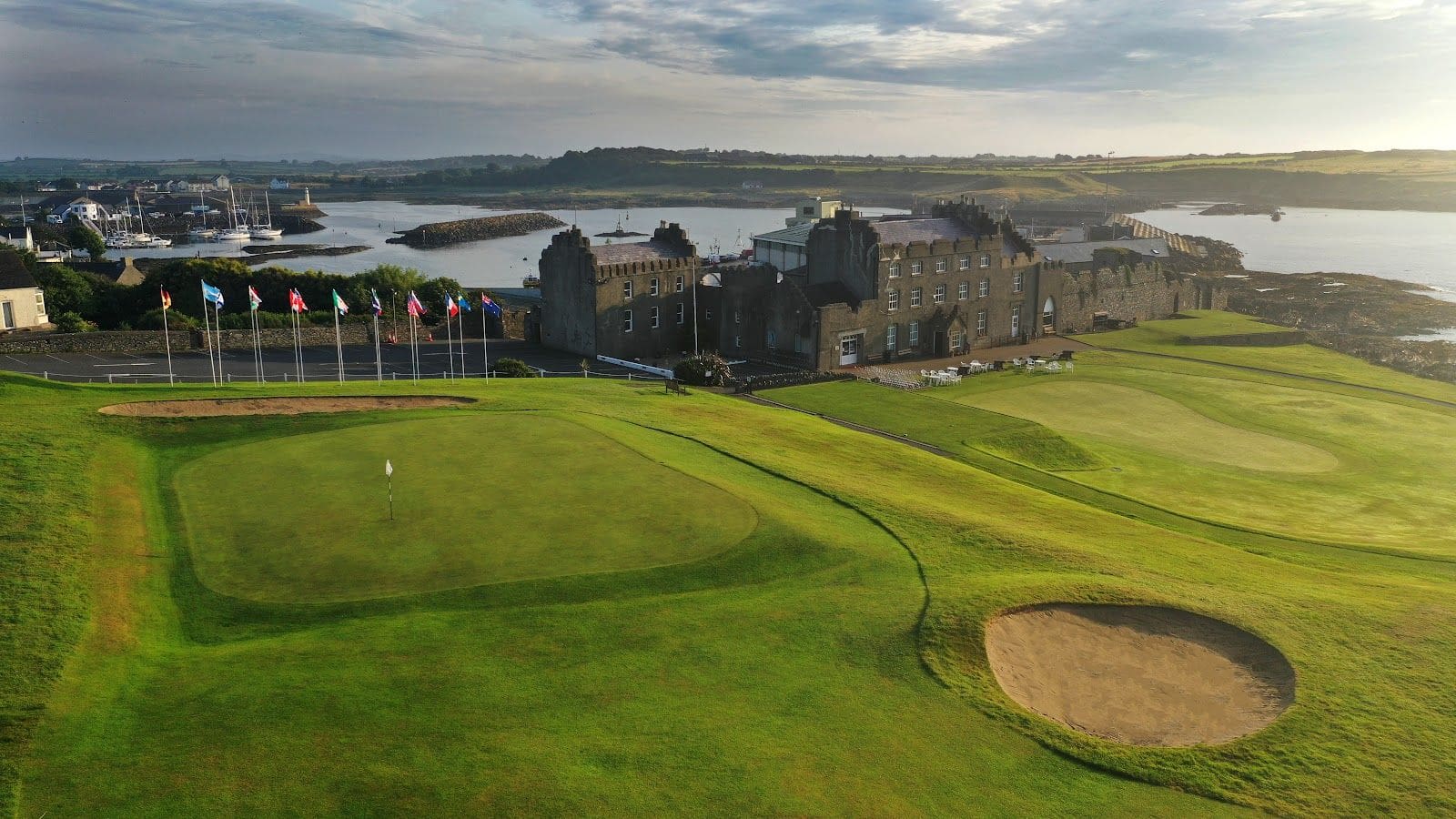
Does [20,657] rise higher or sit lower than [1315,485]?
higher

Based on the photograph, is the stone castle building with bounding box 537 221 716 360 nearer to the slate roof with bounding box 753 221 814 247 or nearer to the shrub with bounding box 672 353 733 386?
the slate roof with bounding box 753 221 814 247

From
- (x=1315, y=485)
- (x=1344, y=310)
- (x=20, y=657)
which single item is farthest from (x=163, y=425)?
(x=1344, y=310)

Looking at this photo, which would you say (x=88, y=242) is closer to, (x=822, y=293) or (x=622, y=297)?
(x=622, y=297)

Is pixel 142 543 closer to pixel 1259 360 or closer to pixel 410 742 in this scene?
pixel 410 742

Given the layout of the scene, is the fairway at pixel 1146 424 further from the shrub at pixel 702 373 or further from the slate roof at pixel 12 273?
the slate roof at pixel 12 273

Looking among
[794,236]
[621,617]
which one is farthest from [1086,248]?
[621,617]

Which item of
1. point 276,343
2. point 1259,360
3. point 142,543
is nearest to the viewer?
point 142,543

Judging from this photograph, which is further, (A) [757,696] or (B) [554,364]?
(B) [554,364]
